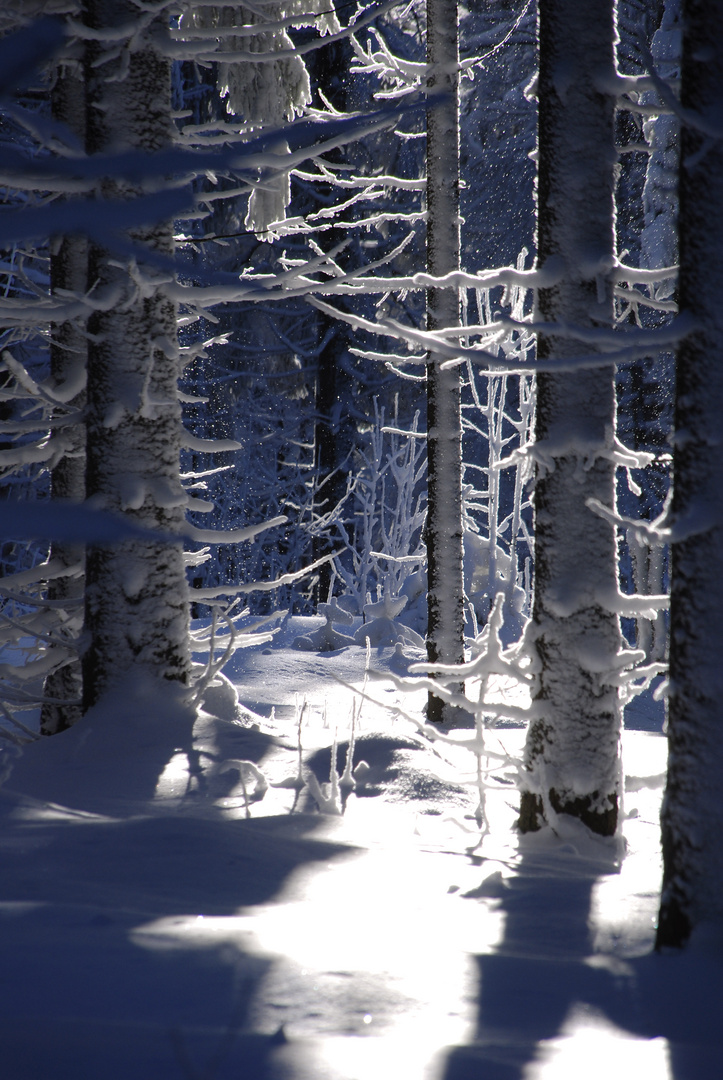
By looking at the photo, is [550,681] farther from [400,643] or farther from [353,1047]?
[400,643]

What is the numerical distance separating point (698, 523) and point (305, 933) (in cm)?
163

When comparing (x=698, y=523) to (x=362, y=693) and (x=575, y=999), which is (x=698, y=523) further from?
(x=362, y=693)

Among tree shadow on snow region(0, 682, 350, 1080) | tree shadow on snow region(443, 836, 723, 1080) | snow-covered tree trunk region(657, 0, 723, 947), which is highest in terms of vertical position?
snow-covered tree trunk region(657, 0, 723, 947)

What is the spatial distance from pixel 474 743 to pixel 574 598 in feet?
3.07

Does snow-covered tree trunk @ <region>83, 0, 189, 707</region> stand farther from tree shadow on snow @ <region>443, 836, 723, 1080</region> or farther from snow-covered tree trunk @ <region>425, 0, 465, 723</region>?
tree shadow on snow @ <region>443, 836, 723, 1080</region>

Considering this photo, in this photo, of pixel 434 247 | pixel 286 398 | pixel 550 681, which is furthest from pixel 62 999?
pixel 286 398

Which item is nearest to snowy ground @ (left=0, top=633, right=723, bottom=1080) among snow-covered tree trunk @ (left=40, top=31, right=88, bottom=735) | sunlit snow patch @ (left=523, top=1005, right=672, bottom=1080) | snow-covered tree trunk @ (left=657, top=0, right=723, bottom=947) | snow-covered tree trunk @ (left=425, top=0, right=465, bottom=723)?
sunlit snow patch @ (left=523, top=1005, right=672, bottom=1080)

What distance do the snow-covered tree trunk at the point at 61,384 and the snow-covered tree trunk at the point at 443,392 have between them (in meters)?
2.73

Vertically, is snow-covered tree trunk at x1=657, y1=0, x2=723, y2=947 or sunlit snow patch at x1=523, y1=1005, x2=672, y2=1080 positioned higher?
snow-covered tree trunk at x1=657, y1=0, x2=723, y2=947

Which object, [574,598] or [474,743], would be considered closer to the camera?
[574,598]

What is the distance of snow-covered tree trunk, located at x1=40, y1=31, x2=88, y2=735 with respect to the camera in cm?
605

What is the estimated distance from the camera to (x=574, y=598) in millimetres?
3930

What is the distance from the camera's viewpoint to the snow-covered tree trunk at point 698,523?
8.20 ft

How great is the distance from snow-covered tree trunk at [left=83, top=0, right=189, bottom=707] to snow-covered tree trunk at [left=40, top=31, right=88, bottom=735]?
1.10 meters
